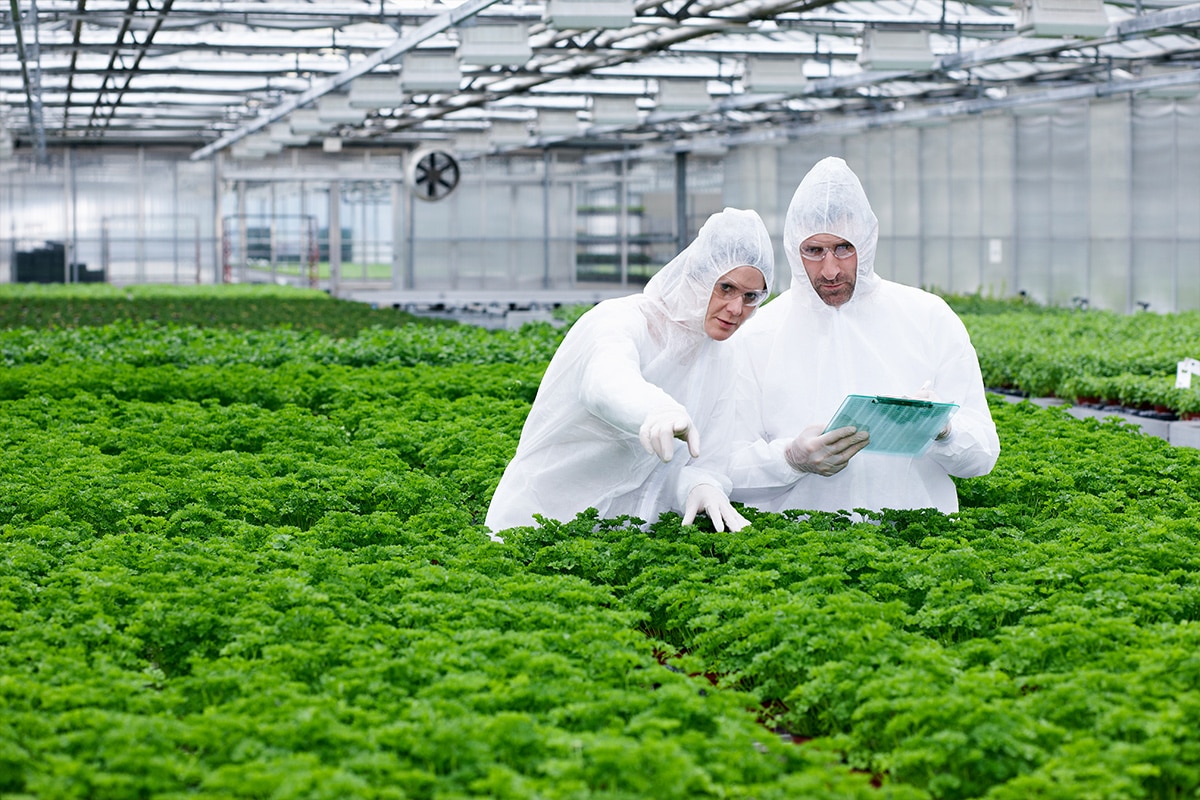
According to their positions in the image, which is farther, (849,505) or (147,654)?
(849,505)

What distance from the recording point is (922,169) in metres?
26.0

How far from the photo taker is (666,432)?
12.5ft

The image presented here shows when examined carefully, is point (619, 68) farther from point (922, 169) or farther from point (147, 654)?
point (147, 654)

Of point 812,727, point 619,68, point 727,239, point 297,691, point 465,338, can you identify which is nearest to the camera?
point 297,691

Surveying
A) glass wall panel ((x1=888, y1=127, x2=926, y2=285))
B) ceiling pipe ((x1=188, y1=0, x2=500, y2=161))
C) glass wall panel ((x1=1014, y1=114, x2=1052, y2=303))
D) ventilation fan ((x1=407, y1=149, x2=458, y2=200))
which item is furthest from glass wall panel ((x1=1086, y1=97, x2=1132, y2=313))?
ceiling pipe ((x1=188, y1=0, x2=500, y2=161))

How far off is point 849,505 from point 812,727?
5.94ft

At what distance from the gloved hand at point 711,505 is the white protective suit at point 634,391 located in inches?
2.4

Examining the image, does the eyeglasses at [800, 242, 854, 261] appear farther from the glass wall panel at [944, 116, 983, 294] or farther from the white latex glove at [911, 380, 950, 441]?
the glass wall panel at [944, 116, 983, 294]

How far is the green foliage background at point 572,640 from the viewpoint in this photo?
2824 millimetres

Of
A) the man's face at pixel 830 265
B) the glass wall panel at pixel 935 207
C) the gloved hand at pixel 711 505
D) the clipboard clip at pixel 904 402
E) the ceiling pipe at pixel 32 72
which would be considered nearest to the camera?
the clipboard clip at pixel 904 402

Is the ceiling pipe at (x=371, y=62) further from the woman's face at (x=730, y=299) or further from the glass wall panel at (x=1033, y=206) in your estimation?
the glass wall panel at (x=1033, y=206)

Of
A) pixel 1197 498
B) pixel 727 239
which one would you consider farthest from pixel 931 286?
pixel 727 239

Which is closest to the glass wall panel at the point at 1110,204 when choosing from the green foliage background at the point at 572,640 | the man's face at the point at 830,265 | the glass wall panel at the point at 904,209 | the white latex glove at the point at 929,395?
the glass wall panel at the point at 904,209

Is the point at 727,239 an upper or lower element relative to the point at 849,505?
upper
